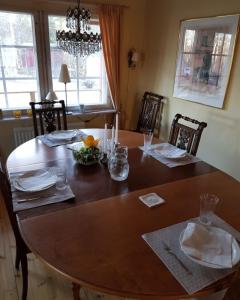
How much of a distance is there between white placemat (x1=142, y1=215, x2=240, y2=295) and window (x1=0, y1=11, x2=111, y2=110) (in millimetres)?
2660

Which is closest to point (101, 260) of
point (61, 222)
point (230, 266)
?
point (61, 222)

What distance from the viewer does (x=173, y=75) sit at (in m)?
3.08

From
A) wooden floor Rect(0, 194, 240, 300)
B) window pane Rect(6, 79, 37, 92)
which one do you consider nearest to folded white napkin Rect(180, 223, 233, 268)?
wooden floor Rect(0, 194, 240, 300)

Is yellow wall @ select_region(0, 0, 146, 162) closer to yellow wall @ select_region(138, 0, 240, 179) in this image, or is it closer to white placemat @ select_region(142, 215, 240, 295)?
yellow wall @ select_region(138, 0, 240, 179)

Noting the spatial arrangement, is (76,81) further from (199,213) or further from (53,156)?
(199,213)

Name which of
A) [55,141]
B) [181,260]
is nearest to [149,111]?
[55,141]

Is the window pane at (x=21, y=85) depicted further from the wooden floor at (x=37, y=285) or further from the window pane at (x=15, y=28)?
the wooden floor at (x=37, y=285)

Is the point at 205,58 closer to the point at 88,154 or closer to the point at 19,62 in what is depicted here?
the point at 88,154

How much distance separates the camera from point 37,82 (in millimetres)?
3168

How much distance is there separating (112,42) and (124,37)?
0.86ft

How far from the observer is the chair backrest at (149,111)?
333cm

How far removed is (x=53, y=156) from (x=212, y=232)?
1263 mm

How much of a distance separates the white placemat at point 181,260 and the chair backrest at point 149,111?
236 centimetres

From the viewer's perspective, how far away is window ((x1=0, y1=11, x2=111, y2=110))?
2885mm
